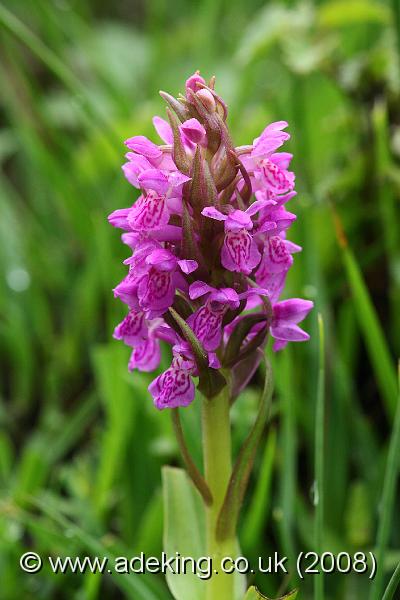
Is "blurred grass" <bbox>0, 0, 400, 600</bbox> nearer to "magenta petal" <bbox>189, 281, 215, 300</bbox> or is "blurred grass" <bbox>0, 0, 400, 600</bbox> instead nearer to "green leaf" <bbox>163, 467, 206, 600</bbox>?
"green leaf" <bbox>163, 467, 206, 600</bbox>

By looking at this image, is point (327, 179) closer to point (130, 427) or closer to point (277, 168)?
point (130, 427)

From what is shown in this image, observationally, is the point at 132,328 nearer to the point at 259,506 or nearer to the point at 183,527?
the point at 183,527

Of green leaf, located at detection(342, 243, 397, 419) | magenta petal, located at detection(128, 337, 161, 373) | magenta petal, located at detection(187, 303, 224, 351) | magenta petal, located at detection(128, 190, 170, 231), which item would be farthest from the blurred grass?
magenta petal, located at detection(128, 190, 170, 231)

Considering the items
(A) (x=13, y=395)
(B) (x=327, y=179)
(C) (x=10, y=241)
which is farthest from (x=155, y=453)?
(C) (x=10, y=241)

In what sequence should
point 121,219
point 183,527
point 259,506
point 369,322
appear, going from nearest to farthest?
point 121,219 → point 183,527 → point 259,506 → point 369,322

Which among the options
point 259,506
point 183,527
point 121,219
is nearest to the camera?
point 121,219

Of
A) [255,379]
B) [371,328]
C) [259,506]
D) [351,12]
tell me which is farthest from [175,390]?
[351,12]
